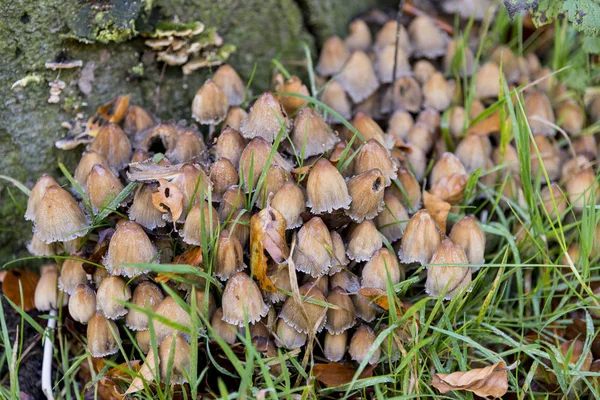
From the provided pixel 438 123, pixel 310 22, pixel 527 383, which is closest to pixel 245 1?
pixel 310 22

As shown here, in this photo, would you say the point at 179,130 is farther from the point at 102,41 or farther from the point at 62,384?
the point at 62,384

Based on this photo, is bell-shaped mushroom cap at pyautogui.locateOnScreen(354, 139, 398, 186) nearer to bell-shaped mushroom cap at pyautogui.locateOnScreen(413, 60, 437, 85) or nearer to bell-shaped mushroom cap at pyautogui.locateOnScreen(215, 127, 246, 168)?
bell-shaped mushroom cap at pyautogui.locateOnScreen(215, 127, 246, 168)

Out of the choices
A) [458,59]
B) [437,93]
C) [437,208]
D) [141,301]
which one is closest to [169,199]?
[141,301]

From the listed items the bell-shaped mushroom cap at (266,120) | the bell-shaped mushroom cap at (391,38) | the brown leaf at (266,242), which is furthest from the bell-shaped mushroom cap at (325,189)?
the bell-shaped mushroom cap at (391,38)

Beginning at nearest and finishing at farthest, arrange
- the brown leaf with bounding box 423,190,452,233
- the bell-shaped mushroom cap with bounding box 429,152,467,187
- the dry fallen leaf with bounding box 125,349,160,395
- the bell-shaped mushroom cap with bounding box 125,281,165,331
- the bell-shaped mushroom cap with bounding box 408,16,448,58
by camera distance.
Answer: the dry fallen leaf with bounding box 125,349,160,395 < the bell-shaped mushroom cap with bounding box 125,281,165,331 < the brown leaf with bounding box 423,190,452,233 < the bell-shaped mushroom cap with bounding box 429,152,467,187 < the bell-shaped mushroom cap with bounding box 408,16,448,58

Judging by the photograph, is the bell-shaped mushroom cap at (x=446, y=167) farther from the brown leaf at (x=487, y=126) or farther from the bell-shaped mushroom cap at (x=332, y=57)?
the bell-shaped mushroom cap at (x=332, y=57)

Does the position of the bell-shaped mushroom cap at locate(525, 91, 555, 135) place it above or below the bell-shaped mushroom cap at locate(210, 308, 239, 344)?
above

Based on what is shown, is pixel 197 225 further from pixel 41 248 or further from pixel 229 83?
pixel 229 83

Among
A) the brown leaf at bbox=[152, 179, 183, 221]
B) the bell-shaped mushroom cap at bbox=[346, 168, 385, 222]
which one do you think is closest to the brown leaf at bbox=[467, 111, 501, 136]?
the bell-shaped mushroom cap at bbox=[346, 168, 385, 222]
